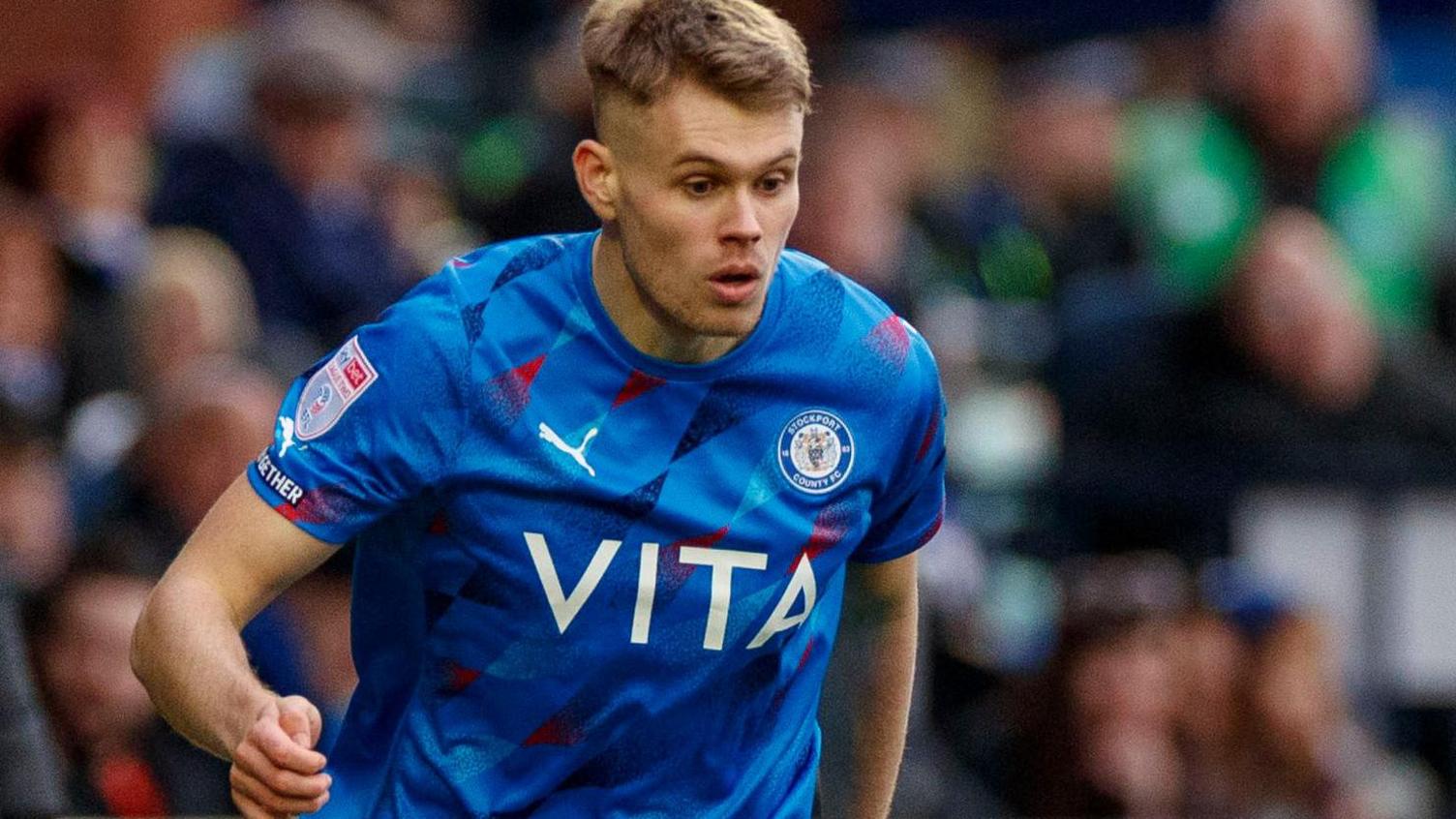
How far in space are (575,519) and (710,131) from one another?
0.58m

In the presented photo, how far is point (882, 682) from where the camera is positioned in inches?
167

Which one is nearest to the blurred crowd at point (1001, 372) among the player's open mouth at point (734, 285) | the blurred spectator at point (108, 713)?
the blurred spectator at point (108, 713)

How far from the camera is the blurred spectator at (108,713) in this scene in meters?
6.04

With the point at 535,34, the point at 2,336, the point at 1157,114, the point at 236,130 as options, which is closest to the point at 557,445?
the point at 2,336

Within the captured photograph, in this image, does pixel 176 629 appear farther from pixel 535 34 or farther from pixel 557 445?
pixel 535 34

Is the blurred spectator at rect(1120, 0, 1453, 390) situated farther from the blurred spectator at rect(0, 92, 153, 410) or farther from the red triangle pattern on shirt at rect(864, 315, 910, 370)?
the red triangle pattern on shirt at rect(864, 315, 910, 370)

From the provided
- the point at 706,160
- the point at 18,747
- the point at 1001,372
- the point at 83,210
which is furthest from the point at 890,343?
the point at 1001,372

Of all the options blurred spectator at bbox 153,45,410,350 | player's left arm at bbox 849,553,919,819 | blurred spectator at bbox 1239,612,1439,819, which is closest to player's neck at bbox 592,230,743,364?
player's left arm at bbox 849,553,919,819

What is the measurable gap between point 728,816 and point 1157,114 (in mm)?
6948

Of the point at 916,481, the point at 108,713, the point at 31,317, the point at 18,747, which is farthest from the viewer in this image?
the point at 31,317

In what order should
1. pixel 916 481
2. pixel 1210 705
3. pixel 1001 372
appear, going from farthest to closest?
1. pixel 1001 372
2. pixel 1210 705
3. pixel 916 481

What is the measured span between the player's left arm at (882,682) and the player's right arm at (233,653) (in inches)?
36.9

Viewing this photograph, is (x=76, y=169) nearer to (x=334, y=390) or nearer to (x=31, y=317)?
(x=31, y=317)

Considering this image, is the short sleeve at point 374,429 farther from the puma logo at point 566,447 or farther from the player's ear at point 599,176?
the player's ear at point 599,176
